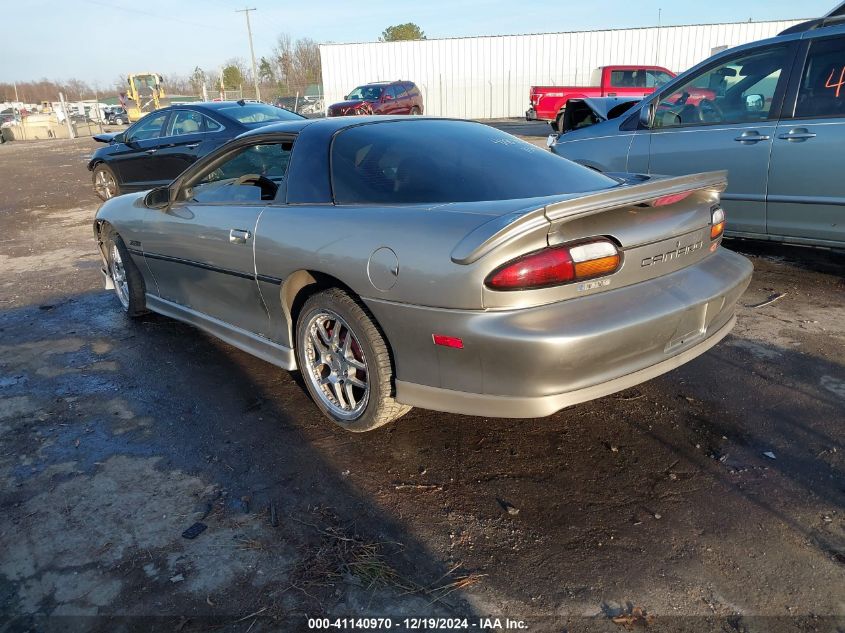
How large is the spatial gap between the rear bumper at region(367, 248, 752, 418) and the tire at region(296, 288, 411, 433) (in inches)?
4.2

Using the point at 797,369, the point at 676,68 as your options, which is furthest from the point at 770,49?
the point at 676,68

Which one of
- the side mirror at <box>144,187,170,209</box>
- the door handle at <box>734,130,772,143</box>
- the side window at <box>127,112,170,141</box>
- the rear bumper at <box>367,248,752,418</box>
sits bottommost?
the rear bumper at <box>367,248,752,418</box>

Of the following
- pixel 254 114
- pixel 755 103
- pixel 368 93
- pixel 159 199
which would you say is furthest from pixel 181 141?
pixel 368 93

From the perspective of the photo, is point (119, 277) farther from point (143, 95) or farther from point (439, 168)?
point (143, 95)

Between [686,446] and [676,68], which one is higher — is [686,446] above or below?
below

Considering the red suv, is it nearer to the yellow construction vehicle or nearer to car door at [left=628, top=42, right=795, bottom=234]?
the yellow construction vehicle

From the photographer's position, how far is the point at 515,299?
7.75 feet

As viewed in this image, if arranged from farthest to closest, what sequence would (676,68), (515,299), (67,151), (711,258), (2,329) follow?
(676,68)
(67,151)
(2,329)
(711,258)
(515,299)

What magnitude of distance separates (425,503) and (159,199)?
278 cm

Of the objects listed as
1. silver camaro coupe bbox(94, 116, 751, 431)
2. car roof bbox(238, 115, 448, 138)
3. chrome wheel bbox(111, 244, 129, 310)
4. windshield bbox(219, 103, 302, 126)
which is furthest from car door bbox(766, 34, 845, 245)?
windshield bbox(219, 103, 302, 126)

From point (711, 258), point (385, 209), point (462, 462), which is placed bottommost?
point (462, 462)

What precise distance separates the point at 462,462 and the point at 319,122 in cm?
196

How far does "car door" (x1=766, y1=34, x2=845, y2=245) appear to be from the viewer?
175 inches

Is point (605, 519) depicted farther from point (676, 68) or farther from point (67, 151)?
point (676, 68)
